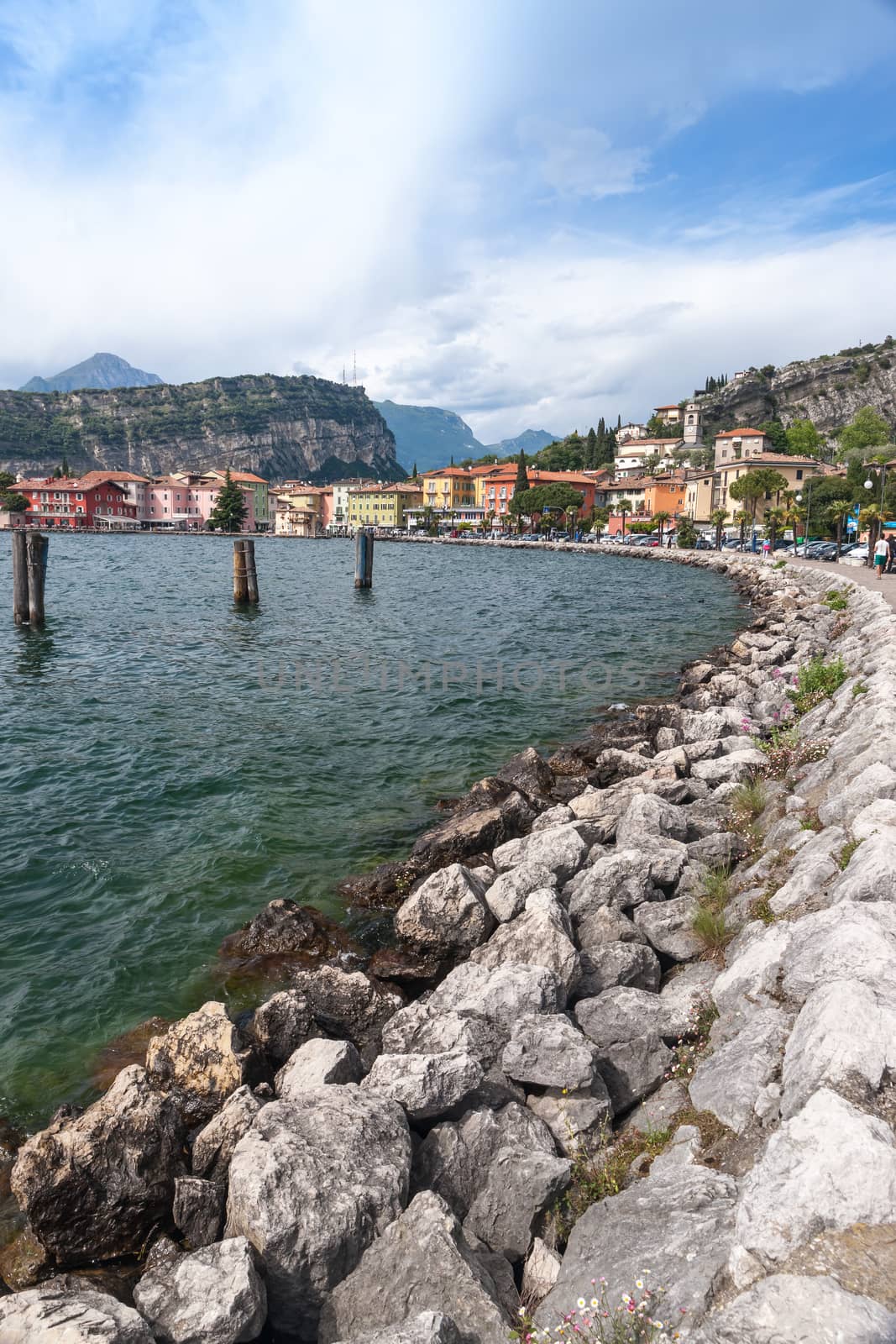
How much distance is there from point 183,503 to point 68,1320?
190619 millimetres

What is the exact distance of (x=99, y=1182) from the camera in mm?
5195

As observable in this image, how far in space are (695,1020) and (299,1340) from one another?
3.28 m

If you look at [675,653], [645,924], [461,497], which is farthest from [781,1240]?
[461,497]

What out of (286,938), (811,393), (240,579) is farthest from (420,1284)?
(811,393)

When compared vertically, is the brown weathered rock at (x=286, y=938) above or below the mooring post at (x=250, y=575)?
below

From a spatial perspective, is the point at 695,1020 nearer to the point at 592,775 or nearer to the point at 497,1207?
the point at 497,1207

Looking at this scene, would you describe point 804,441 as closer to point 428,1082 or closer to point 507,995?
point 507,995

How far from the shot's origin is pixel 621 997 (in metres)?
6.51

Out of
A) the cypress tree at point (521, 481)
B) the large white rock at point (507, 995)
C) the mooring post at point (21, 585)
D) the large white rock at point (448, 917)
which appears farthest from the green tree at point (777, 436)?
the large white rock at point (507, 995)

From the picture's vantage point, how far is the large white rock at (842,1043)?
13.1ft

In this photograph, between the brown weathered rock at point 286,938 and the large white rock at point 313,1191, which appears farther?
the brown weathered rock at point 286,938

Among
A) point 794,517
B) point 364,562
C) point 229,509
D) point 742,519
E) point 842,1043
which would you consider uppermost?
point 229,509

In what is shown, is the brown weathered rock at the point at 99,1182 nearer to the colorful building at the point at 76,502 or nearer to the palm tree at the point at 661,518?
the palm tree at the point at 661,518

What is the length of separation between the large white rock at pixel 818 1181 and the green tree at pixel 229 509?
551 feet
